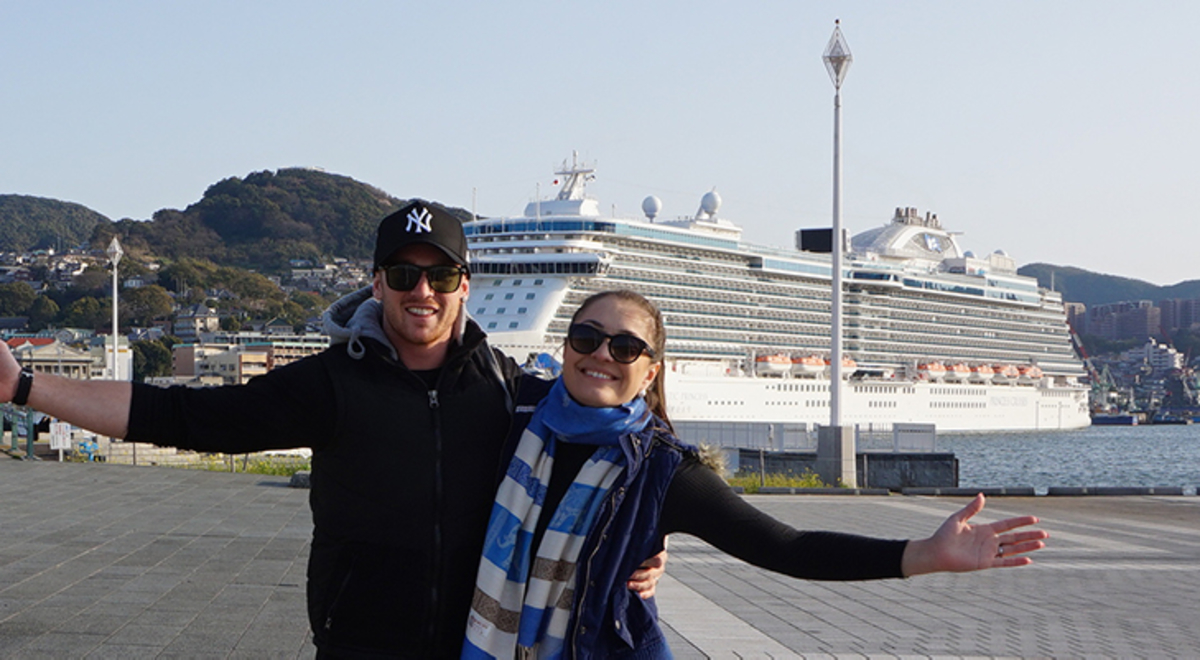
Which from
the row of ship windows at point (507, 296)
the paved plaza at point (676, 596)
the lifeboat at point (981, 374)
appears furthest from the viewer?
the lifeboat at point (981, 374)

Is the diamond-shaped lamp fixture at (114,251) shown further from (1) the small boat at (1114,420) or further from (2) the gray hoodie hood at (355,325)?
Answer: (1) the small boat at (1114,420)

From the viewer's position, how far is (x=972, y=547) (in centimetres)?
223

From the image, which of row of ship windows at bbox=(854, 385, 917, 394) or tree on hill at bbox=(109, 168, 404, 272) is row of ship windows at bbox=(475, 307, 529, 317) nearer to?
row of ship windows at bbox=(854, 385, 917, 394)

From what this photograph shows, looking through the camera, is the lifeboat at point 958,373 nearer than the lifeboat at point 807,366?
No

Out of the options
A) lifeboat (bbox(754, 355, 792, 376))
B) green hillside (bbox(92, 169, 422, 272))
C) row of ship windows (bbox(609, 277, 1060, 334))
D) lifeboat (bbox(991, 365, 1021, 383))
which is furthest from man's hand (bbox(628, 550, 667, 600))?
green hillside (bbox(92, 169, 422, 272))

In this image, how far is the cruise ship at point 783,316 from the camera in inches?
1754

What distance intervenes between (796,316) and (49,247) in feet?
516

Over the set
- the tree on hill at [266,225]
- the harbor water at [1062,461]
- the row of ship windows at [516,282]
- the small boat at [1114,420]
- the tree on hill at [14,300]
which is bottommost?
the small boat at [1114,420]

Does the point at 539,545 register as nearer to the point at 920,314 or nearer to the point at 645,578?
the point at 645,578

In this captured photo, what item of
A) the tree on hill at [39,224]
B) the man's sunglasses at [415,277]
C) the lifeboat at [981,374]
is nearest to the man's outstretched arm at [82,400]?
the man's sunglasses at [415,277]

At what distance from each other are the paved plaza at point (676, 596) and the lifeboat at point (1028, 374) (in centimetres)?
5572

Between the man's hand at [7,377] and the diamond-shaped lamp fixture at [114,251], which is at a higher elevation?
the diamond-shaped lamp fixture at [114,251]

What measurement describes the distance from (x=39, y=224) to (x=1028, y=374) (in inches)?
6666

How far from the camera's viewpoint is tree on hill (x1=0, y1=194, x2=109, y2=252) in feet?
597
